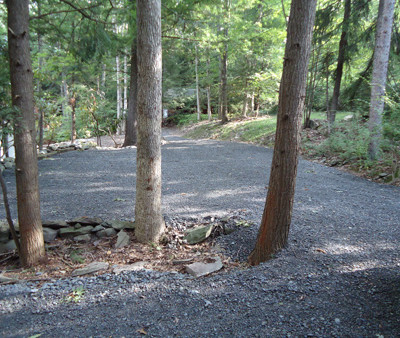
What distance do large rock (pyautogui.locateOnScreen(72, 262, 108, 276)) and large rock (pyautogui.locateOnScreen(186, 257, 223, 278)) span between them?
98cm

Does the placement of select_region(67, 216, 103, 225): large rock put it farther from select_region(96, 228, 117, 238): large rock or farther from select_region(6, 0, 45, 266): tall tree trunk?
select_region(6, 0, 45, 266): tall tree trunk

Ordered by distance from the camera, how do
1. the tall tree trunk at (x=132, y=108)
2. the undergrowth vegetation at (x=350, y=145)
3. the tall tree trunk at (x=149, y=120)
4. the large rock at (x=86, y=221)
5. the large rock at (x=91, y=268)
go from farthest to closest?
1. the tall tree trunk at (x=132, y=108)
2. the undergrowth vegetation at (x=350, y=145)
3. the large rock at (x=86, y=221)
4. the tall tree trunk at (x=149, y=120)
5. the large rock at (x=91, y=268)

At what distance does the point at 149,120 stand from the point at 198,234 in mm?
1650

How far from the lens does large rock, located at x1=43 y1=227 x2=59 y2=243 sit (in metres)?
3.84

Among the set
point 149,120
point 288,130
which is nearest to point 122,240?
point 149,120

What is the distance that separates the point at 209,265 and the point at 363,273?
1.42m

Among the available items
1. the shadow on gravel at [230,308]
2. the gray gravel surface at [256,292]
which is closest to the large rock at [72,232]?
the gray gravel surface at [256,292]

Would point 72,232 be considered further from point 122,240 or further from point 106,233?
point 122,240

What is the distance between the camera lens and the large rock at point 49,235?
3838mm

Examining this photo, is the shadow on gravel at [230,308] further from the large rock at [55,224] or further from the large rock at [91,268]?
the large rock at [55,224]

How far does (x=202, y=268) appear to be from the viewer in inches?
114

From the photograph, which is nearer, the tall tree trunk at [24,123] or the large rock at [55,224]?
the tall tree trunk at [24,123]

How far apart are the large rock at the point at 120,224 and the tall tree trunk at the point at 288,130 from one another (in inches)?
76.7

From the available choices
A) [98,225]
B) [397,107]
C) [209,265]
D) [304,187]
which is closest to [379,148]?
[397,107]
